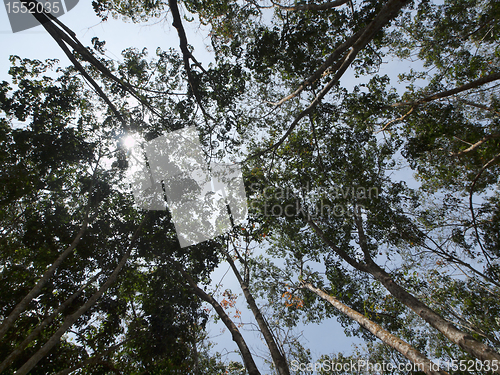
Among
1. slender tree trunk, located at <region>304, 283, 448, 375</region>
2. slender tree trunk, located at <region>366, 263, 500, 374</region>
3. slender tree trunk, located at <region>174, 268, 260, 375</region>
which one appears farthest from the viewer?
slender tree trunk, located at <region>174, 268, 260, 375</region>

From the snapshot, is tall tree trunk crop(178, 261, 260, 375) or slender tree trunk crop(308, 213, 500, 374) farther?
tall tree trunk crop(178, 261, 260, 375)

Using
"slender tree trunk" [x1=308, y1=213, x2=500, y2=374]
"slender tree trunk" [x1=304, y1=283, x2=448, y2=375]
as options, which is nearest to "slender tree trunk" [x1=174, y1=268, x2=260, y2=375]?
"slender tree trunk" [x1=304, y1=283, x2=448, y2=375]

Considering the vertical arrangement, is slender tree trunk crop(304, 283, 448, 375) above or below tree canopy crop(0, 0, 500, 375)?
below

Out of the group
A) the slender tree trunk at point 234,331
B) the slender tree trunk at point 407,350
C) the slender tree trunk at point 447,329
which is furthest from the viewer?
the slender tree trunk at point 234,331

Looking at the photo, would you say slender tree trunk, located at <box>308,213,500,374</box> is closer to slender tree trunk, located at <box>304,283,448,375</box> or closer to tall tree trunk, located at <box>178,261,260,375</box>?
slender tree trunk, located at <box>304,283,448,375</box>

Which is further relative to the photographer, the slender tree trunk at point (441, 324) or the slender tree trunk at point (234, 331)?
the slender tree trunk at point (234, 331)

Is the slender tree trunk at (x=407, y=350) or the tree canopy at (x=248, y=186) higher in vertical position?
the tree canopy at (x=248, y=186)

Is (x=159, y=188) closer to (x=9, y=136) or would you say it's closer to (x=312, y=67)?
(x=9, y=136)

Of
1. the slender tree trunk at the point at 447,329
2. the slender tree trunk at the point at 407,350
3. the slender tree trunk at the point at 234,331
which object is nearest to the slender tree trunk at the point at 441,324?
the slender tree trunk at the point at 447,329

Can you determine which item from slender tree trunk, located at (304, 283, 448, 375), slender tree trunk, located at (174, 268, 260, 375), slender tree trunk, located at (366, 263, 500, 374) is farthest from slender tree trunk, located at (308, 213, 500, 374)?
slender tree trunk, located at (174, 268, 260, 375)

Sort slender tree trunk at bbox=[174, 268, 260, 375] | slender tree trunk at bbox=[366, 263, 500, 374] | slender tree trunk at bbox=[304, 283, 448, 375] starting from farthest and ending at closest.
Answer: slender tree trunk at bbox=[174, 268, 260, 375] → slender tree trunk at bbox=[304, 283, 448, 375] → slender tree trunk at bbox=[366, 263, 500, 374]

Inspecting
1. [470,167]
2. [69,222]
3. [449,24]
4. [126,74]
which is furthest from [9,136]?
[470,167]

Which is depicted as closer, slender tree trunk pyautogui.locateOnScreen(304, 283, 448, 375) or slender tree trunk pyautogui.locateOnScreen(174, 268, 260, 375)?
slender tree trunk pyautogui.locateOnScreen(304, 283, 448, 375)

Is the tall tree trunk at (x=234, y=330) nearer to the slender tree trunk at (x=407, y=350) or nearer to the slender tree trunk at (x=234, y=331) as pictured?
the slender tree trunk at (x=234, y=331)
